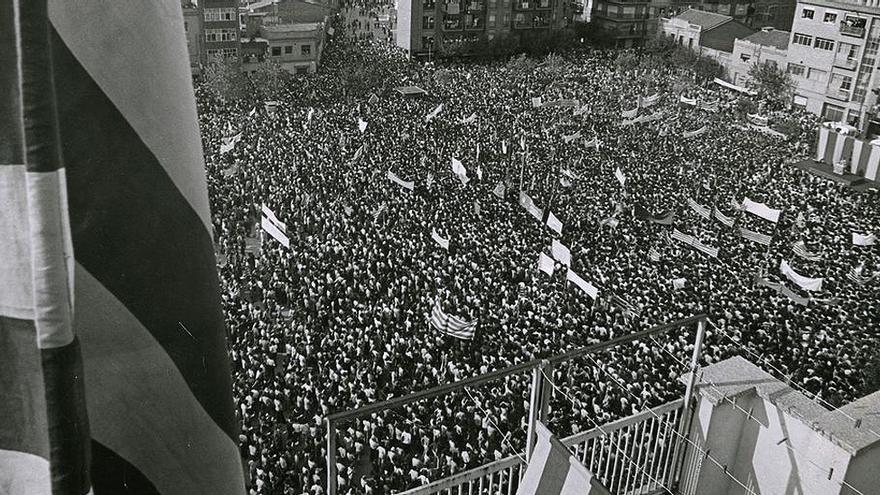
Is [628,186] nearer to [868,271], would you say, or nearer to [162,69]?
[868,271]

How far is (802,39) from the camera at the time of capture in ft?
153

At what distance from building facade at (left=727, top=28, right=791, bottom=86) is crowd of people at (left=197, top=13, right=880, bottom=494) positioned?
13.4 meters

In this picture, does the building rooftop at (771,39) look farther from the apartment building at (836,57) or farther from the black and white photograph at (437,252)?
the apartment building at (836,57)

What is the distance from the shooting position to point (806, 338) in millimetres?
18047

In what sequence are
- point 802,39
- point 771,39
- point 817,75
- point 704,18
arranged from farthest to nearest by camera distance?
1. point 704,18
2. point 771,39
3. point 802,39
4. point 817,75

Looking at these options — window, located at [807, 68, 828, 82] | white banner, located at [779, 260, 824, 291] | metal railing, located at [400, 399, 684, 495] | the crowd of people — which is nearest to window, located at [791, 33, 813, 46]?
window, located at [807, 68, 828, 82]

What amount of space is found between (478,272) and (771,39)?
39.8 m

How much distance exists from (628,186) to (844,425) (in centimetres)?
2191

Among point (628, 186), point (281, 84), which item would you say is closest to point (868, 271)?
point (628, 186)

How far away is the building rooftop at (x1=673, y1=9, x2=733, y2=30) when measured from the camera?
5569 centimetres

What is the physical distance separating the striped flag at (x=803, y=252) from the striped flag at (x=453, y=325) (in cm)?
1090

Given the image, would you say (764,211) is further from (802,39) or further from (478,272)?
(802,39)

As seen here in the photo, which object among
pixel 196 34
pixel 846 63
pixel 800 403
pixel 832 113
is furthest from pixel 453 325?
pixel 832 113

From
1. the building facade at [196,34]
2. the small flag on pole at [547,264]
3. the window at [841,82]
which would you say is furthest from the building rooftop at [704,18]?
the small flag on pole at [547,264]
